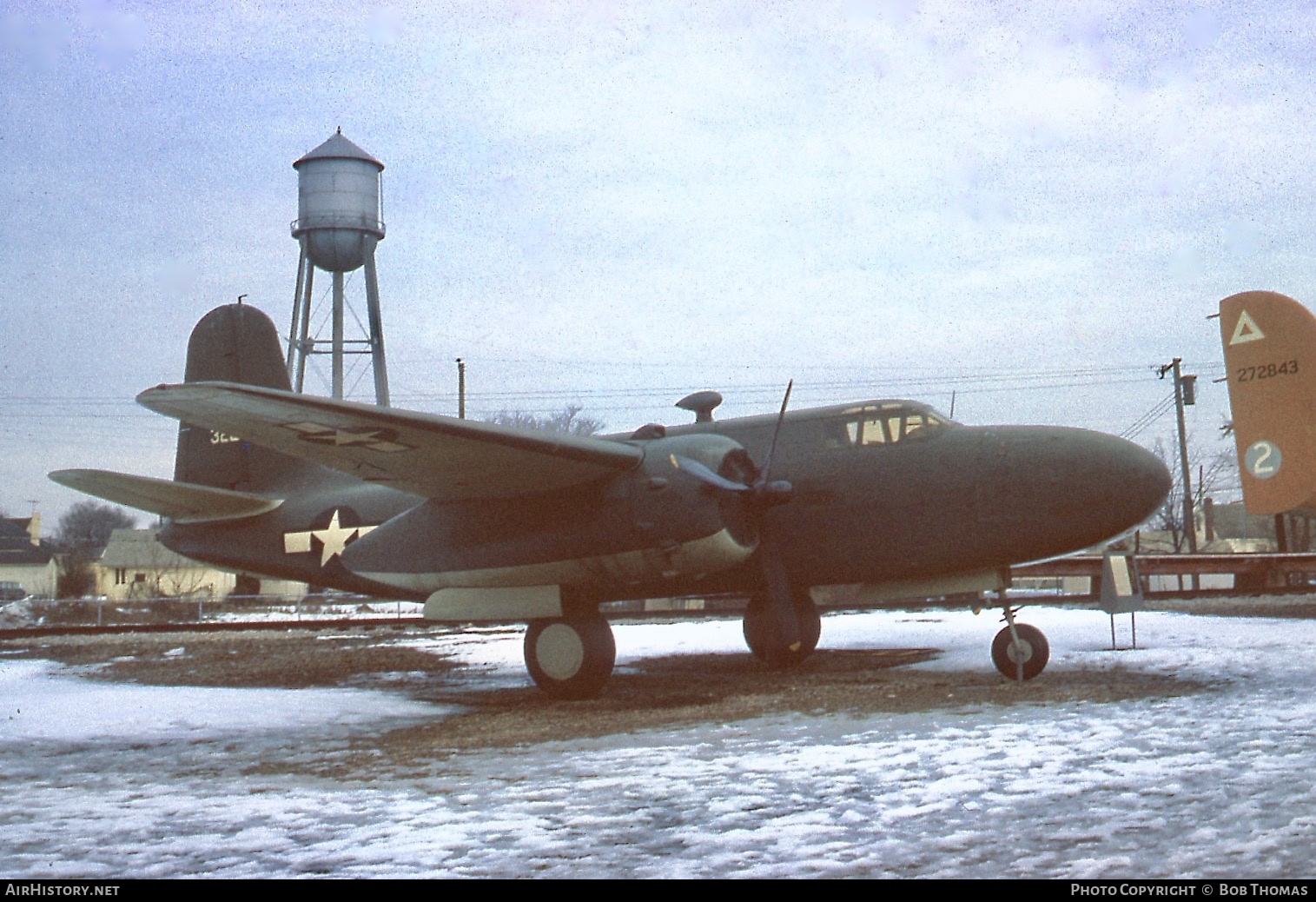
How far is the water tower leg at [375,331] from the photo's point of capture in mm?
43656

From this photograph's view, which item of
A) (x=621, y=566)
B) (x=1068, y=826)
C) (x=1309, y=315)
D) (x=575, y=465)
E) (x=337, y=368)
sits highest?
(x=337, y=368)

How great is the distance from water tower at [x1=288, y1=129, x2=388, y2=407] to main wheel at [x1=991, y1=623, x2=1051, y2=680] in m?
34.1

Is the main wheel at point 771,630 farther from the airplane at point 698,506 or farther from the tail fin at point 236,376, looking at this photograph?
the tail fin at point 236,376

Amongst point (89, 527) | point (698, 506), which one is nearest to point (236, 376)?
point (698, 506)

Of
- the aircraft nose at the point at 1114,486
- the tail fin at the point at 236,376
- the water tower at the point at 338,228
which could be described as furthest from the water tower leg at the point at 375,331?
the aircraft nose at the point at 1114,486

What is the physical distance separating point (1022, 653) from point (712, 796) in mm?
6758

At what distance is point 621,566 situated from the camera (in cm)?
1242

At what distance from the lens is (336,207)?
144ft

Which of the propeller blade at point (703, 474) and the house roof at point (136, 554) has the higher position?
the house roof at point (136, 554)

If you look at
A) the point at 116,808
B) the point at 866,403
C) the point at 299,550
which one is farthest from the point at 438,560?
the point at 116,808

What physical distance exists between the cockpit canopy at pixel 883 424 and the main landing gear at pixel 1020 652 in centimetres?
229

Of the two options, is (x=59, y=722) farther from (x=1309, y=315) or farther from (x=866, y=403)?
(x=1309, y=315)

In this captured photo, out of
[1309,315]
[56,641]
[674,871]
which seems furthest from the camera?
[56,641]
